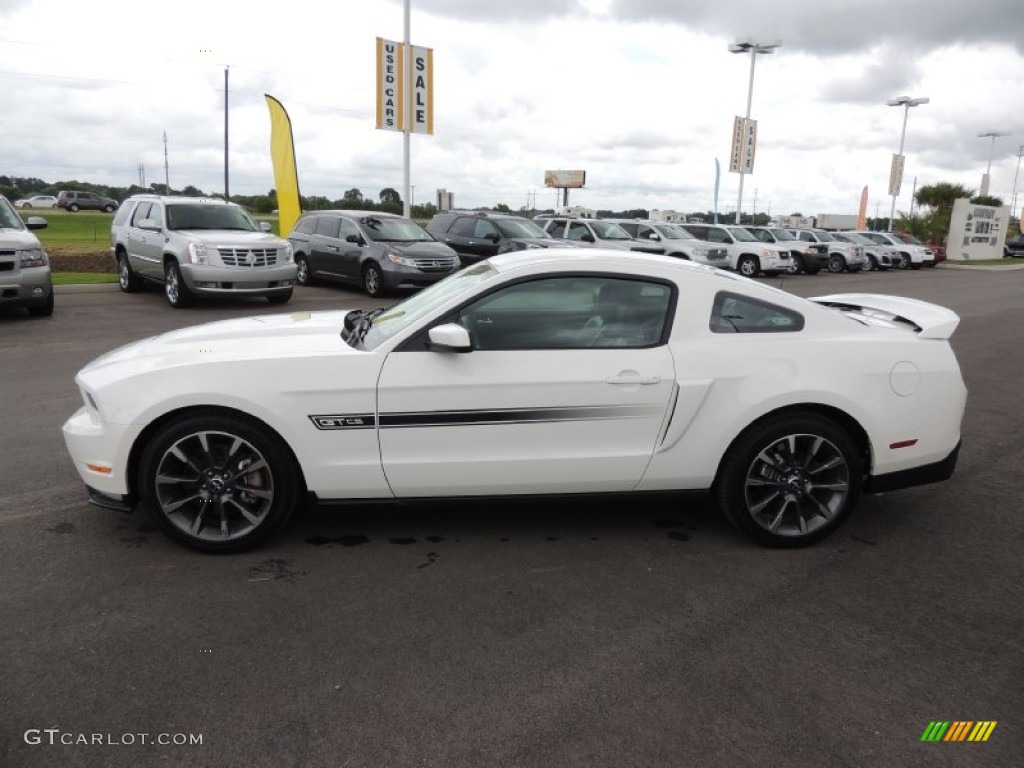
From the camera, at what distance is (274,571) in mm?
3729

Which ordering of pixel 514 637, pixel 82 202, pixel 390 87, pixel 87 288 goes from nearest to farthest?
1. pixel 514 637
2. pixel 87 288
3. pixel 390 87
4. pixel 82 202

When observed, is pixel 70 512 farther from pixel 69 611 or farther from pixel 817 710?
pixel 817 710

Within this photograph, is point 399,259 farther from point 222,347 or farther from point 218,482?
point 218,482

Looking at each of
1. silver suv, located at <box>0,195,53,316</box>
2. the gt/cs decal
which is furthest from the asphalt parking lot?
silver suv, located at <box>0,195,53,316</box>

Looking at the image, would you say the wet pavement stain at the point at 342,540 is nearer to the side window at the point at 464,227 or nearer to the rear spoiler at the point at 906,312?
the rear spoiler at the point at 906,312

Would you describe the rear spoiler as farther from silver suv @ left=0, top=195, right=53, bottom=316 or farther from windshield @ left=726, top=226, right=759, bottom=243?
windshield @ left=726, top=226, right=759, bottom=243

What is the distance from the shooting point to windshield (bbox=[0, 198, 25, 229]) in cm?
1150

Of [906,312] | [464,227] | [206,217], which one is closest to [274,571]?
[906,312]

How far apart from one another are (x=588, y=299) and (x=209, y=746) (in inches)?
102

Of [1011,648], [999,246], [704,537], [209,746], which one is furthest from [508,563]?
[999,246]

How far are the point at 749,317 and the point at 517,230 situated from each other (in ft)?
51.2

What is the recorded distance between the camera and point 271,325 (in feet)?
14.8

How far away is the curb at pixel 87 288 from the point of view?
1516cm

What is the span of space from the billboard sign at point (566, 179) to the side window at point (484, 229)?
143 ft
